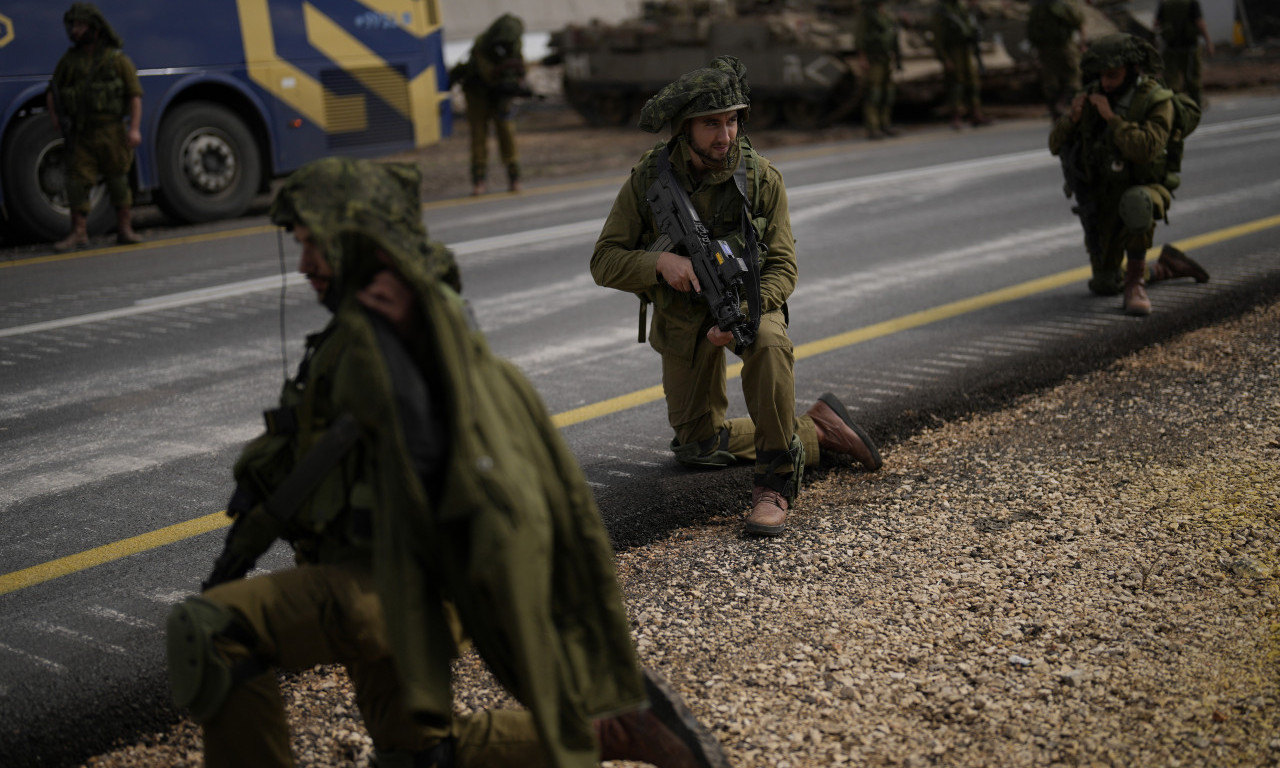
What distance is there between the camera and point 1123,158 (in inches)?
283

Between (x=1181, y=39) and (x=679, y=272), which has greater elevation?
(x=1181, y=39)

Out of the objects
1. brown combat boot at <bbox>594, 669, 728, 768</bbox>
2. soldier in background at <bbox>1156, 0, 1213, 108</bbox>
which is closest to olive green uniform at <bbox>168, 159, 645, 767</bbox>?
brown combat boot at <bbox>594, 669, 728, 768</bbox>

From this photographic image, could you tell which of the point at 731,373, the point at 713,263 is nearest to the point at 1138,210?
the point at 731,373

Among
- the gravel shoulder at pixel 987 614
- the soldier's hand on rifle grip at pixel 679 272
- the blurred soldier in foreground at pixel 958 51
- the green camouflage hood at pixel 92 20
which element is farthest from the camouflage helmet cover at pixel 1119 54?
the blurred soldier in foreground at pixel 958 51

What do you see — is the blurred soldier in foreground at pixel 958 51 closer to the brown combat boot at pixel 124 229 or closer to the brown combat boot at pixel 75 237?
the brown combat boot at pixel 124 229

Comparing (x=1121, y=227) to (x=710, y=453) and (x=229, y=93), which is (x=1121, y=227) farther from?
(x=229, y=93)

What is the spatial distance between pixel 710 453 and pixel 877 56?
1405 cm

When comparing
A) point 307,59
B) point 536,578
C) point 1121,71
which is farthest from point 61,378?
point 307,59

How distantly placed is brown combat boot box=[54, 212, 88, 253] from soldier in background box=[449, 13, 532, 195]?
4101 mm

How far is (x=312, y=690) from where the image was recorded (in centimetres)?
340

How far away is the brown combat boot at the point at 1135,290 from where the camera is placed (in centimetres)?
721

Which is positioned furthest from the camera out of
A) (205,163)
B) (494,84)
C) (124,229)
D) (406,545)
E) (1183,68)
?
(1183,68)

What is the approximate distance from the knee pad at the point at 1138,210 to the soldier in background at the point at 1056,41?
11599 millimetres

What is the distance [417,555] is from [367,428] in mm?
250
